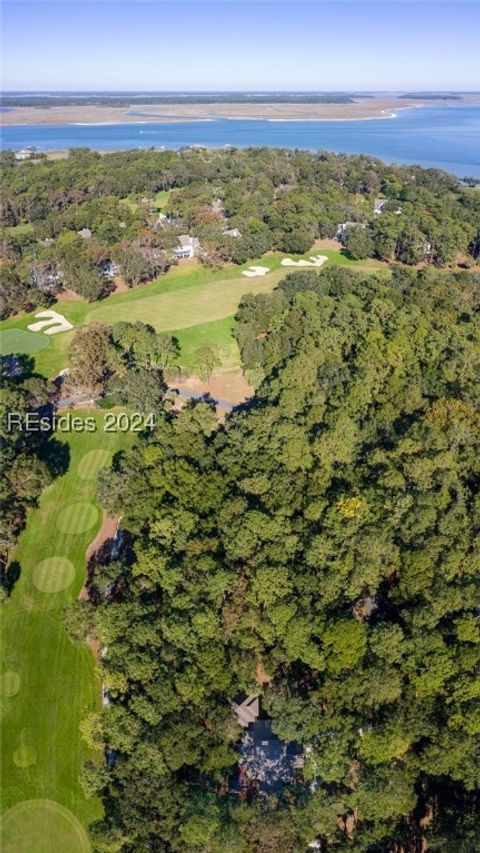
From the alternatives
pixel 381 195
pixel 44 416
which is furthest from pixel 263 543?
pixel 381 195

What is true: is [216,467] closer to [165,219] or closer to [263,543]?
[263,543]

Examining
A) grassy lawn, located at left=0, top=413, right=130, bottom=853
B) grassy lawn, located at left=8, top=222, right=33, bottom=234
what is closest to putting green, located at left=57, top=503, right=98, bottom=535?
grassy lawn, located at left=0, top=413, right=130, bottom=853

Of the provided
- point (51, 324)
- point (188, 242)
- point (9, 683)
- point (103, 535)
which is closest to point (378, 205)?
point (188, 242)

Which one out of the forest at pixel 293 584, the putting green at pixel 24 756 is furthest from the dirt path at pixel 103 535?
the putting green at pixel 24 756

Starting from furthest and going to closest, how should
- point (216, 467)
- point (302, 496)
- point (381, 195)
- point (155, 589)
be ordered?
point (381, 195) < point (216, 467) < point (302, 496) < point (155, 589)

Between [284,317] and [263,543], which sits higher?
[284,317]

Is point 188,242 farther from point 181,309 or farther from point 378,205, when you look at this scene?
point 378,205
